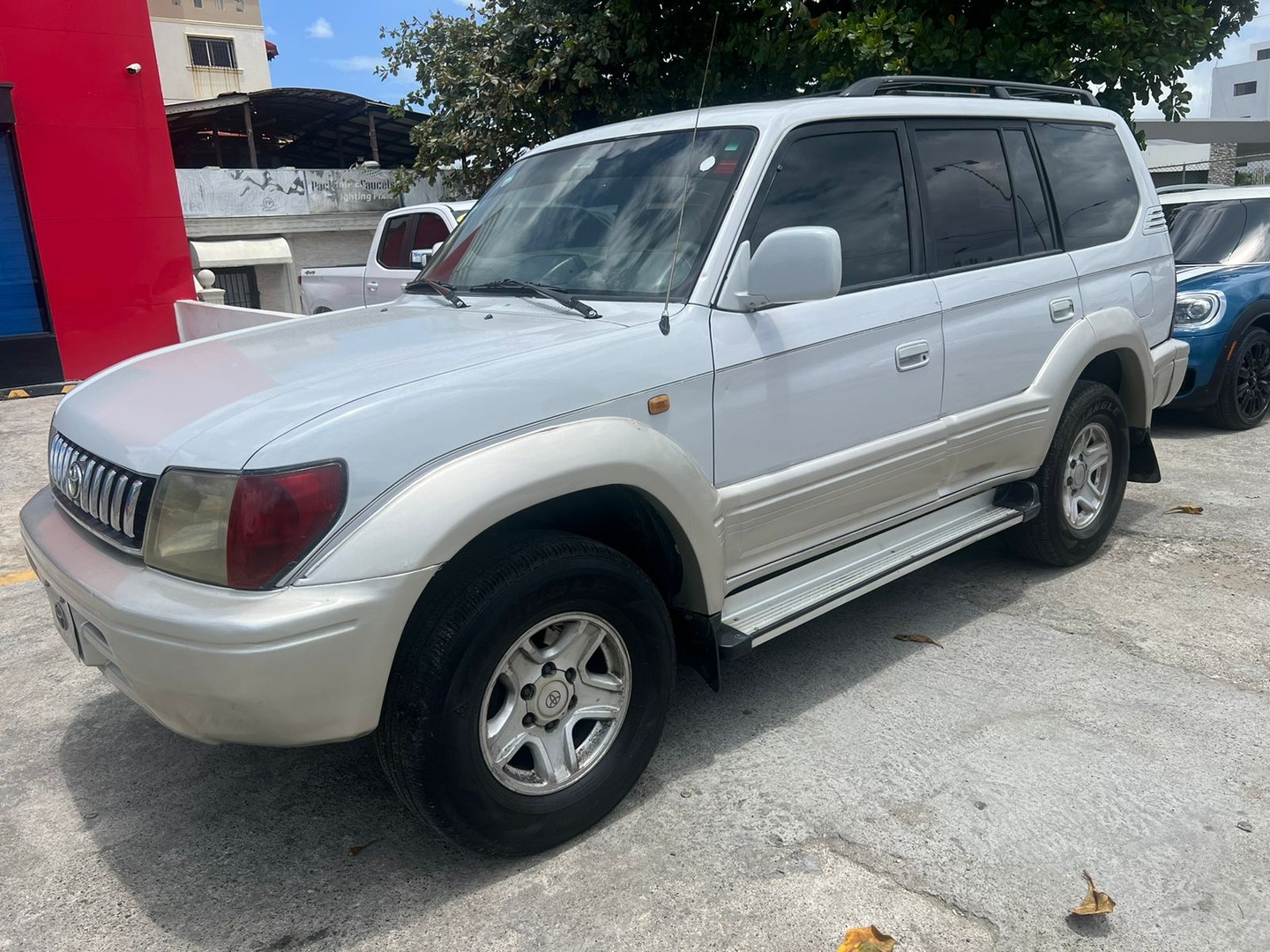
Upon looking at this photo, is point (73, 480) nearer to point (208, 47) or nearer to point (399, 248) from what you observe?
point (399, 248)

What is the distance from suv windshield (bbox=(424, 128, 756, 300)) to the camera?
10.9ft

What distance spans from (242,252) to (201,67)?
24847mm

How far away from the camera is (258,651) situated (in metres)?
2.29

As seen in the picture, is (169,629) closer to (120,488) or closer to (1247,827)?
(120,488)

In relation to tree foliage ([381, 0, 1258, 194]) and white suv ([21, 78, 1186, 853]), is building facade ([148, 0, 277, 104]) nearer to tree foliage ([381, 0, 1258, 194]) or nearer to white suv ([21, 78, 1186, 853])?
tree foliage ([381, 0, 1258, 194])

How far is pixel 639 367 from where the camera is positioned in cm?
292

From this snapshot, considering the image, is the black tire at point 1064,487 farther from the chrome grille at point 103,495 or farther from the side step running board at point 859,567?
the chrome grille at point 103,495

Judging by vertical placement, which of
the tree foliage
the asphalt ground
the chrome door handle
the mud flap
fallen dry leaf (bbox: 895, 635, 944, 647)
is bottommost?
fallen dry leaf (bbox: 895, 635, 944, 647)

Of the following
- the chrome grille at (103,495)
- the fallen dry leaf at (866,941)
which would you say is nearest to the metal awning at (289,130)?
the chrome grille at (103,495)

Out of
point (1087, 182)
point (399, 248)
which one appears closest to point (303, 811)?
point (1087, 182)

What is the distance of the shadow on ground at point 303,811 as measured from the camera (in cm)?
266

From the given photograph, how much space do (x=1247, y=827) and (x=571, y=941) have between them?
71.5 inches

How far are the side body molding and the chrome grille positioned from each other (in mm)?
532

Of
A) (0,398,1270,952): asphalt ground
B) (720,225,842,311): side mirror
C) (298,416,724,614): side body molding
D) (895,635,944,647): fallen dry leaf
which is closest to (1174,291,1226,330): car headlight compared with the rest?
(0,398,1270,952): asphalt ground
